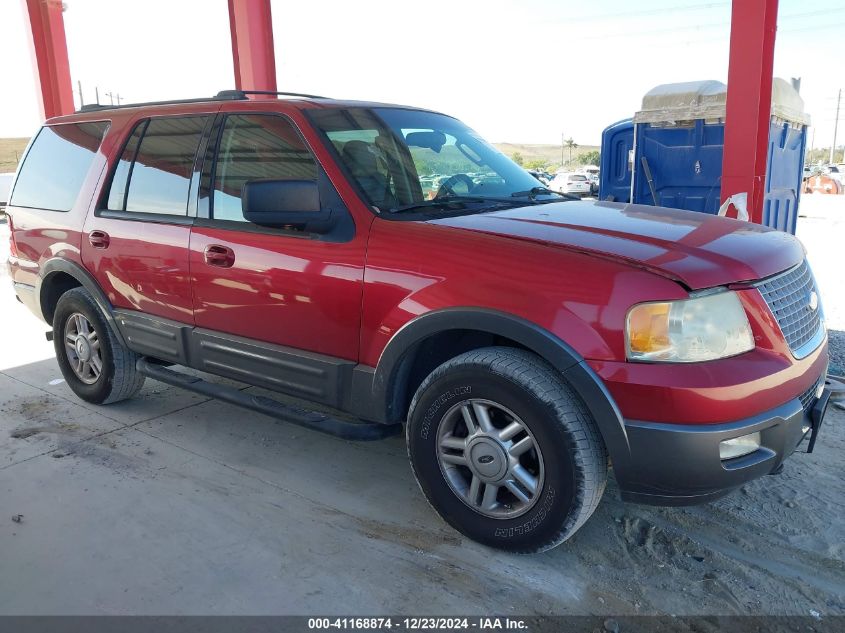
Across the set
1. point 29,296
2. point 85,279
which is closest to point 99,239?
point 85,279

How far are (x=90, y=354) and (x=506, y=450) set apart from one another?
312 centimetres

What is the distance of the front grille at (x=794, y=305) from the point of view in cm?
254

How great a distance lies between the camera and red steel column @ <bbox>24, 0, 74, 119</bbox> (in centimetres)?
1027

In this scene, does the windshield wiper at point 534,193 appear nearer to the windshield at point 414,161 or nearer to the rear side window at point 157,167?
the windshield at point 414,161

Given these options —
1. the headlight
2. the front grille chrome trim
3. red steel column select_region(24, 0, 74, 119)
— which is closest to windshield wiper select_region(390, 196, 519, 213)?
the headlight

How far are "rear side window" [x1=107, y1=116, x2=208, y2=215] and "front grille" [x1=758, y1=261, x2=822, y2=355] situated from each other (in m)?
2.85

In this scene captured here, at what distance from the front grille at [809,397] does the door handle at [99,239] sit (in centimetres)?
367

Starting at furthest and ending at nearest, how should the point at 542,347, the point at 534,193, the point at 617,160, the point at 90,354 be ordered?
the point at 617,160 < the point at 90,354 < the point at 534,193 < the point at 542,347

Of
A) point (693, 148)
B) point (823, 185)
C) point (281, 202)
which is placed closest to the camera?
point (281, 202)

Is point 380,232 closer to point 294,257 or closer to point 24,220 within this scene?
point 294,257

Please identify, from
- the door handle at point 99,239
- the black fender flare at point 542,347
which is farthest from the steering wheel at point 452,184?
the door handle at point 99,239

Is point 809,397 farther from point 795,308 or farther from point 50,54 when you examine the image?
point 50,54

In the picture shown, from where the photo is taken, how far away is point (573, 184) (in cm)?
3334

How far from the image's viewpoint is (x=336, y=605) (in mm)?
2492
